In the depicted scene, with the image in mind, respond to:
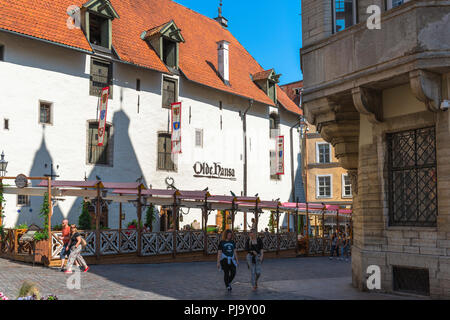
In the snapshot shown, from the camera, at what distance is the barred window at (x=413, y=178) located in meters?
10.7

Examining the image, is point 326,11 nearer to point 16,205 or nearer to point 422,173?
point 422,173

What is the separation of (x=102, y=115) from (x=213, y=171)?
350 inches

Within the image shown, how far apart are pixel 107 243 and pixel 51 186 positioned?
2.80 metres

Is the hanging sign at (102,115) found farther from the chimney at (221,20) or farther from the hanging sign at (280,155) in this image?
the chimney at (221,20)

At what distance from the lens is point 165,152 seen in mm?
28359

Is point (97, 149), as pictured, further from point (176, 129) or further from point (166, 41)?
point (166, 41)

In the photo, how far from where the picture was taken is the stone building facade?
395 inches

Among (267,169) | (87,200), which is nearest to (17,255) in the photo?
(87,200)

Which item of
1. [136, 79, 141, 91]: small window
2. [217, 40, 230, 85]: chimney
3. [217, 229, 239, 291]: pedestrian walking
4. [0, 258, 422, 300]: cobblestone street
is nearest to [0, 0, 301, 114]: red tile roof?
[217, 40, 230, 85]: chimney

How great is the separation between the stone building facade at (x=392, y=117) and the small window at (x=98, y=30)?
49.3 feet

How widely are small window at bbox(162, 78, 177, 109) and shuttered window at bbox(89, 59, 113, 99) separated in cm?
354

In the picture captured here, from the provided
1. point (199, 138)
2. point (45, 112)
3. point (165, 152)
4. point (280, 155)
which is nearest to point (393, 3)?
point (45, 112)

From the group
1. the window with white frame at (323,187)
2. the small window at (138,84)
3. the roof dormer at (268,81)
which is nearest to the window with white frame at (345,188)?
the window with white frame at (323,187)

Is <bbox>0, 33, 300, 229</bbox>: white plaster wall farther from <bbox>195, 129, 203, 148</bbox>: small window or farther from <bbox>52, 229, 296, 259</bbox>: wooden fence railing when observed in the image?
<bbox>52, 229, 296, 259</bbox>: wooden fence railing
